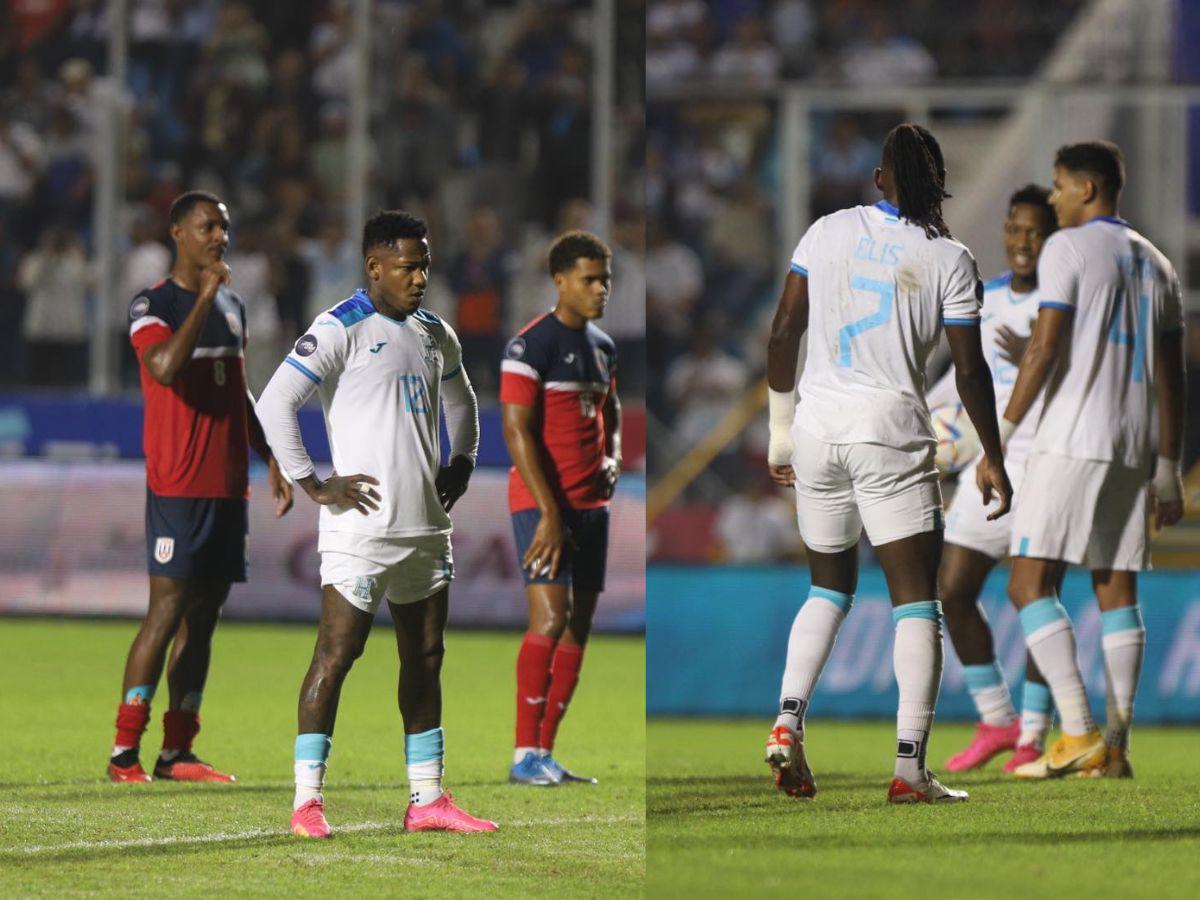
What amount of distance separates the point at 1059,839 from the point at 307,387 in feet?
7.78

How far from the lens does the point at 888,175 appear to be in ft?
19.0

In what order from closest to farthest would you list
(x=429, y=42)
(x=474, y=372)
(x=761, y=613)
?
(x=761, y=613) → (x=474, y=372) → (x=429, y=42)

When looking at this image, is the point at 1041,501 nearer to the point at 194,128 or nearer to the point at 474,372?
the point at 474,372

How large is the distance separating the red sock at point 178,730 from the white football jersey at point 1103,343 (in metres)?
3.22

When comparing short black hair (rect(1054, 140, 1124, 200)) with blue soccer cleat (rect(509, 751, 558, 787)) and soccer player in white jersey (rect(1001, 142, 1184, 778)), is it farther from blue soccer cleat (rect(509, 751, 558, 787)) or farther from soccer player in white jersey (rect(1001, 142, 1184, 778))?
blue soccer cleat (rect(509, 751, 558, 787))

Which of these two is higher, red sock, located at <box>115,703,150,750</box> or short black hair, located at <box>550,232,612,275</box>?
short black hair, located at <box>550,232,612,275</box>

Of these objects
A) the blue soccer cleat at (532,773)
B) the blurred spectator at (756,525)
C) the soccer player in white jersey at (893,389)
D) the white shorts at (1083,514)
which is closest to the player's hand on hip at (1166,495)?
the white shorts at (1083,514)

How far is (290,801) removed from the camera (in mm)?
6316

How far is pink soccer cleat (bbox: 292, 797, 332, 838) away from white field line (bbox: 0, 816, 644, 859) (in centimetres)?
10

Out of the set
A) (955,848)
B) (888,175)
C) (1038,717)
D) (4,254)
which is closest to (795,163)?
(4,254)

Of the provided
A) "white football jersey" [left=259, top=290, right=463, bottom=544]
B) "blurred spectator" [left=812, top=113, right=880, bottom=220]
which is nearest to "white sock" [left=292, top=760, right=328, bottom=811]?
"white football jersey" [left=259, top=290, right=463, bottom=544]

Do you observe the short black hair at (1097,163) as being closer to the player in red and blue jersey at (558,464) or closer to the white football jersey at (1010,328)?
the white football jersey at (1010,328)

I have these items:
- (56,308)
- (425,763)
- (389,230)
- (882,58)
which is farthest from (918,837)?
(882,58)

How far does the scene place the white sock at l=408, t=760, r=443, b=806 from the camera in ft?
18.6
